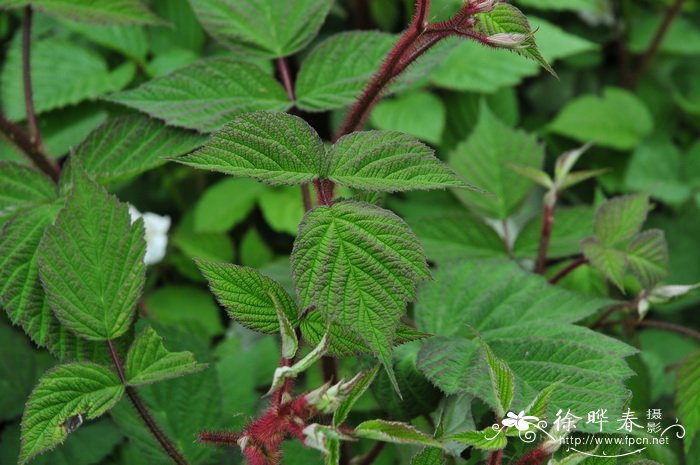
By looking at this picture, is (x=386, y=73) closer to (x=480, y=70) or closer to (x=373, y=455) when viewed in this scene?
(x=373, y=455)

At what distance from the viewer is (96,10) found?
3.61 ft

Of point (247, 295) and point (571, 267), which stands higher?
point (247, 295)

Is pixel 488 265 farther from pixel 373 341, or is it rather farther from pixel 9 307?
pixel 9 307

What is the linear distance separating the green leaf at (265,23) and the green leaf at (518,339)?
0.37 m

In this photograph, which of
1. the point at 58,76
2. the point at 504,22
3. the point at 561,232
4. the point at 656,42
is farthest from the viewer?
the point at 656,42

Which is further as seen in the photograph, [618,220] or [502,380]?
[618,220]

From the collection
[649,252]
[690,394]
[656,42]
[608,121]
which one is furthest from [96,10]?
[656,42]

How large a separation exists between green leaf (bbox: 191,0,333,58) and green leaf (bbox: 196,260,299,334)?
40 cm

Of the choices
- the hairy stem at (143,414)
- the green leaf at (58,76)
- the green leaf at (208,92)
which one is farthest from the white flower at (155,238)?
the hairy stem at (143,414)

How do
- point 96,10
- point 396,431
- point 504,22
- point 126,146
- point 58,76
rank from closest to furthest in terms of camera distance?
point 396,431 < point 504,22 < point 126,146 < point 96,10 < point 58,76

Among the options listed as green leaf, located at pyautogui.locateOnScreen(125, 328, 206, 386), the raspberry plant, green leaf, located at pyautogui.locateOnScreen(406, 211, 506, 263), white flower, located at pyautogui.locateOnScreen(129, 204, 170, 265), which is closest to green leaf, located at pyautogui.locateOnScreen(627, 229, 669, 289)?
the raspberry plant

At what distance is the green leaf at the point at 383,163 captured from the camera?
719mm

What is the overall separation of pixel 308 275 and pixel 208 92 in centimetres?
38

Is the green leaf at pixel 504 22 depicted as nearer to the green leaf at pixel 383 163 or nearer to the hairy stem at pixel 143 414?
the green leaf at pixel 383 163
